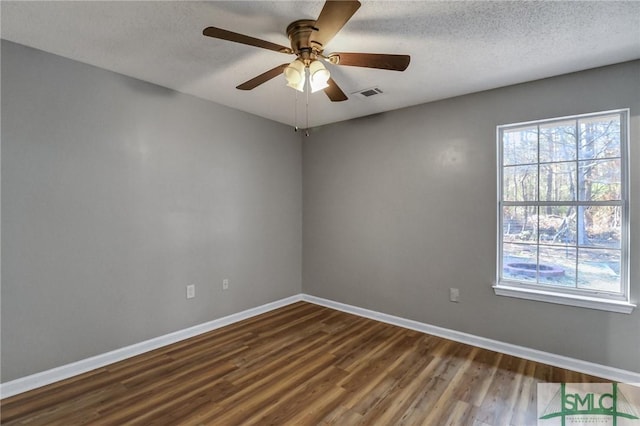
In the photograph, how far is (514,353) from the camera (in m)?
2.80

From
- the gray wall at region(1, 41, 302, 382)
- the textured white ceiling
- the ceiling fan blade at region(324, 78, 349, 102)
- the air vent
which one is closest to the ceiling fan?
the textured white ceiling

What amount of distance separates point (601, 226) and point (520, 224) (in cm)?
58

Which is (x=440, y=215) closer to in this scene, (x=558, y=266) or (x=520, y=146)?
(x=520, y=146)

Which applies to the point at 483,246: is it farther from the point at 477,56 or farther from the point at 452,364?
the point at 477,56

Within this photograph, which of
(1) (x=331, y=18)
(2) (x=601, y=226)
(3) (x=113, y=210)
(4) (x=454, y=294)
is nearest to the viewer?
(1) (x=331, y=18)

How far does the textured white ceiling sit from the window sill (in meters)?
1.95

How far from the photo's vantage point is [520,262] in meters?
2.90

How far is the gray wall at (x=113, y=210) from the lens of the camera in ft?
7.23

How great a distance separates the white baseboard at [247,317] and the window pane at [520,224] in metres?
1.03

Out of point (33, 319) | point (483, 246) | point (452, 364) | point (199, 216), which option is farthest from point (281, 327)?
point (483, 246)

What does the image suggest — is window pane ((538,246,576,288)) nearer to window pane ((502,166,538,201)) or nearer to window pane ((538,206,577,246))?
window pane ((538,206,577,246))

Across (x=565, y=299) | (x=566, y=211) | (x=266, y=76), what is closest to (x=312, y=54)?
(x=266, y=76)

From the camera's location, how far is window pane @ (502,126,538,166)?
9.36ft

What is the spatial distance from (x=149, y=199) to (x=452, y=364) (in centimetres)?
322
